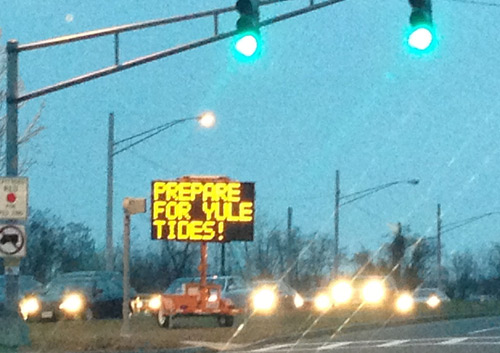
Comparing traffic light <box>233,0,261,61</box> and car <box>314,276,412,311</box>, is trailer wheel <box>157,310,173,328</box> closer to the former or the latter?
traffic light <box>233,0,261,61</box>

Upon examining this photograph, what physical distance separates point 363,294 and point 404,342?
78.5 feet

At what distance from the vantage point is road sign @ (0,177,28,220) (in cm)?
1861

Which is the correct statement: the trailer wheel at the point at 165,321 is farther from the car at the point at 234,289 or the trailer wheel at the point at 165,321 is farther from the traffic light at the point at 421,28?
the traffic light at the point at 421,28

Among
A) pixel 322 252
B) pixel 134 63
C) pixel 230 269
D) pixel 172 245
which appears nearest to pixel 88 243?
pixel 230 269

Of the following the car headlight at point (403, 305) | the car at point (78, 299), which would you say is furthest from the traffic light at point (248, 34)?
the car headlight at point (403, 305)

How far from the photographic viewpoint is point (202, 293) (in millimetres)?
29875

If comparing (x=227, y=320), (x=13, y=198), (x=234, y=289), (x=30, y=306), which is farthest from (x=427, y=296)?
(x=13, y=198)

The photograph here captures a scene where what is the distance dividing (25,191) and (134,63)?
12.4 ft

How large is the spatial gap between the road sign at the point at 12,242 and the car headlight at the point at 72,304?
1507 centimetres

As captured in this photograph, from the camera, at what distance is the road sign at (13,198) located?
61.1ft

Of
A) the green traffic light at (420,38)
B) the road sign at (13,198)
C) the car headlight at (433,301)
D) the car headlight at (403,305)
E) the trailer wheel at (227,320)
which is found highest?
the green traffic light at (420,38)

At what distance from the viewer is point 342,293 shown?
50312mm

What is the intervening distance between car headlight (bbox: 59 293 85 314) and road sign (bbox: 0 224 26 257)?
593 inches

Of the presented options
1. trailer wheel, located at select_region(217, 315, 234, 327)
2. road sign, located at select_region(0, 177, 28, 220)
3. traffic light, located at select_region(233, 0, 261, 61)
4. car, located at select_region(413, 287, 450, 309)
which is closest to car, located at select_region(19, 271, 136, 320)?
trailer wheel, located at select_region(217, 315, 234, 327)
